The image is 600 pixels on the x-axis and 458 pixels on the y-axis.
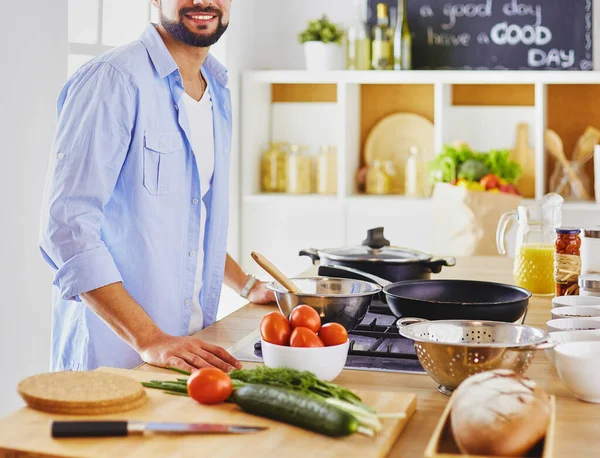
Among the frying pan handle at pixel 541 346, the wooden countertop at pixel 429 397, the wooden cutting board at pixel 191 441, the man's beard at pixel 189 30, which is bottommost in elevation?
the wooden countertop at pixel 429 397

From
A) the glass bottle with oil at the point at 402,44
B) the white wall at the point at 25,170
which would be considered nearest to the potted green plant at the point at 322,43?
the glass bottle with oil at the point at 402,44

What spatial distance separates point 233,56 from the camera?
462 cm

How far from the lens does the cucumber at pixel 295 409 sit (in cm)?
109

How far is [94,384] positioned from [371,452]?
423 millimetres

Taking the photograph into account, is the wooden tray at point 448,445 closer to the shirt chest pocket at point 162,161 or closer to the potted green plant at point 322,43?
the shirt chest pocket at point 162,161

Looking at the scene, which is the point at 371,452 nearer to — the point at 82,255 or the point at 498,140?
the point at 82,255

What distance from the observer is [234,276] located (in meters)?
2.34

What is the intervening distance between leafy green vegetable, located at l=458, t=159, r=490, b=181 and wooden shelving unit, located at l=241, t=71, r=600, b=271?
0.44 metres

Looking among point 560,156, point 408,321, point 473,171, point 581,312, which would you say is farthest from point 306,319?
point 560,156

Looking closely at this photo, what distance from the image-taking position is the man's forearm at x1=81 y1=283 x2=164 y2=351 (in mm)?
1716

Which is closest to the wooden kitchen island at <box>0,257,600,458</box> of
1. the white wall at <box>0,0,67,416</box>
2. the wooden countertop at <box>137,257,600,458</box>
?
the wooden countertop at <box>137,257,600,458</box>

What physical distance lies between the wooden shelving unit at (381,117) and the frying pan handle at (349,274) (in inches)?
101

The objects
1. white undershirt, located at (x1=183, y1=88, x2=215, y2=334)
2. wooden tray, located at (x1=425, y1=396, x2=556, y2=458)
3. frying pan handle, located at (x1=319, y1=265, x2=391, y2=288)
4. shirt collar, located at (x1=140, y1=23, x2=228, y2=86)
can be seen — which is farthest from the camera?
white undershirt, located at (x1=183, y1=88, x2=215, y2=334)

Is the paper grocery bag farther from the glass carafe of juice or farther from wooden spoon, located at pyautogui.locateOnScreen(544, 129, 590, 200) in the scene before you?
the glass carafe of juice
